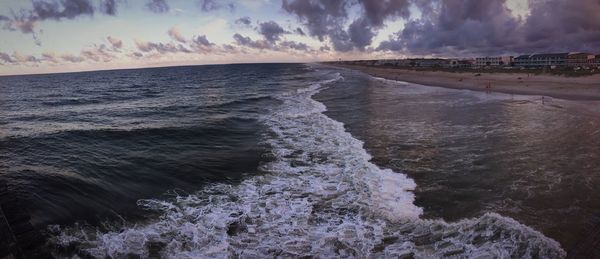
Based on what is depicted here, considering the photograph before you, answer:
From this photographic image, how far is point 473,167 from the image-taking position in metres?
12.9

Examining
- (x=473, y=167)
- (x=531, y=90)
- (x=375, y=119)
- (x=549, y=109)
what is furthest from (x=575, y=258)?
(x=531, y=90)

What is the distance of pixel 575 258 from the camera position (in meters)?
6.80

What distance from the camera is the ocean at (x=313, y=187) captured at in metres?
7.95

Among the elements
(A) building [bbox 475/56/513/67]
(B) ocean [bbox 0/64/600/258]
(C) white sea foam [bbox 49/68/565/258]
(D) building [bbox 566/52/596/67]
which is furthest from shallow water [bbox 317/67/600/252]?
(A) building [bbox 475/56/513/67]

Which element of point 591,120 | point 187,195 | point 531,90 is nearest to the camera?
point 187,195

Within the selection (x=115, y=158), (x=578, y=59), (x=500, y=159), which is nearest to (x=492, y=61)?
(x=578, y=59)

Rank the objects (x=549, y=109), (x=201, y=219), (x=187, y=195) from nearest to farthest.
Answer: (x=201, y=219) < (x=187, y=195) < (x=549, y=109)

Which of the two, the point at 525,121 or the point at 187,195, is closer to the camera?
the point at 187,195

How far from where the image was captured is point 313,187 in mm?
11648

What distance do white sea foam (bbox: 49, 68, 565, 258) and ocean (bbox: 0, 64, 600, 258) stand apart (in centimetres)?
4

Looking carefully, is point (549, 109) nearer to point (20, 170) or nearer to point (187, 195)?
point (187, 195)

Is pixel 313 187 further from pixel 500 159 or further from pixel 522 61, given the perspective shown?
pixel 522 61

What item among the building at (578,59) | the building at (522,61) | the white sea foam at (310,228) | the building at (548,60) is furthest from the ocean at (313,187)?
the building at (522,61)

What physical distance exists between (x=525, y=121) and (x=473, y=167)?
41.6 feet
